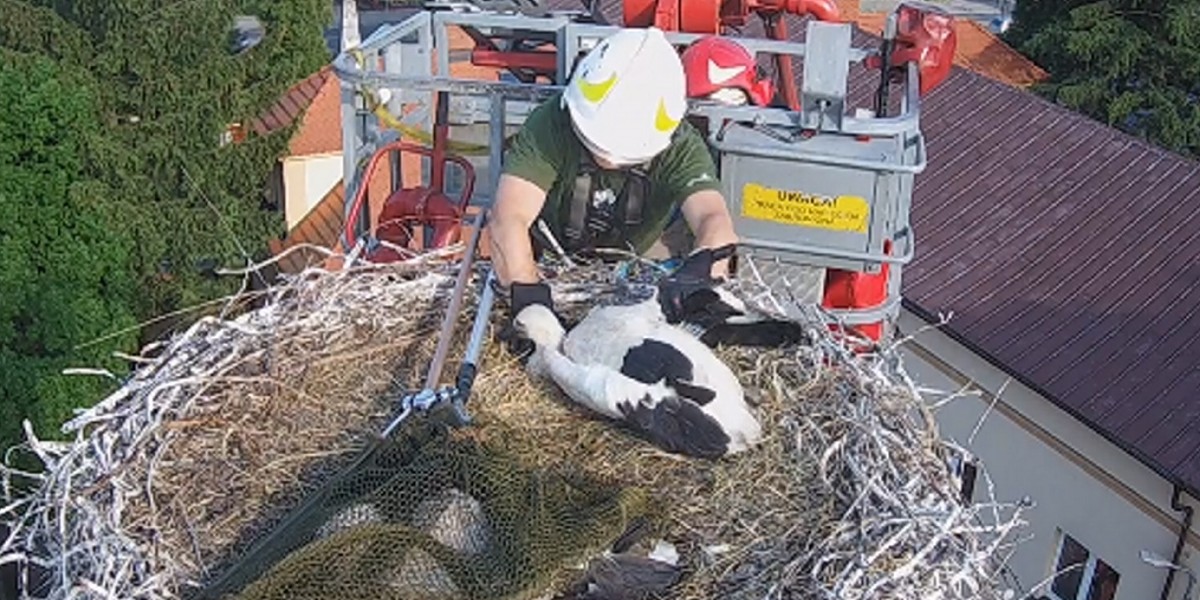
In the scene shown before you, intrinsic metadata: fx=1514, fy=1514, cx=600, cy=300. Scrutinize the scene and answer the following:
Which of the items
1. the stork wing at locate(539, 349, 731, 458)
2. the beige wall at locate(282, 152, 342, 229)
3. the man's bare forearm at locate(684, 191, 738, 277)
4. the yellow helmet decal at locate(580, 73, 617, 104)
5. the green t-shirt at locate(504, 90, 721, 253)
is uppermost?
the yellow helmet decal at locate(580, 73, 617, 104)

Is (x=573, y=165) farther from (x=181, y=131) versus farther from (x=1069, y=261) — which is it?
(x=181, y=131)

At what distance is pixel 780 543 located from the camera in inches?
154

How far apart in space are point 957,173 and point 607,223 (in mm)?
9129

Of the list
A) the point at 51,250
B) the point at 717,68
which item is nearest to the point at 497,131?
the point at 717,68

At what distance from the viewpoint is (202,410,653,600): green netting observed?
11.3 feet

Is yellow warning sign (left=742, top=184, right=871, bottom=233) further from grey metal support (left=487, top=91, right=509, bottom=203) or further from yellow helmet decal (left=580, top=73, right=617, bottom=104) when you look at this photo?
grey metal support (left=487, top=91, right=509, bottom=203)

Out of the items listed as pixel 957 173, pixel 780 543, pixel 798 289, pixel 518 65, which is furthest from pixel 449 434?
pixel 957 173

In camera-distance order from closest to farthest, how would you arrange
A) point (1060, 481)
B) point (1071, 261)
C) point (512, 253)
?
point (512, 253), point (1060, 481), point (1071, 261)

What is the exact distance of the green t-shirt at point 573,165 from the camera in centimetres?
500

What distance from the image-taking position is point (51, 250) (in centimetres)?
1443

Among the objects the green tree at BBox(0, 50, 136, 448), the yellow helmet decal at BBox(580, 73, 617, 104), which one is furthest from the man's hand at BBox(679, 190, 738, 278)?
the green tree at BBox(0, 50, 136, 448)

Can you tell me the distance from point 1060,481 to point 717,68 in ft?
21.6

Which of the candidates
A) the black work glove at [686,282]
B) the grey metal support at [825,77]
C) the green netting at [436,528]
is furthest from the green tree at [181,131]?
the green netting at [436,528]

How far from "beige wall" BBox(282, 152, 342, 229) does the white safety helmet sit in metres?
12.3
